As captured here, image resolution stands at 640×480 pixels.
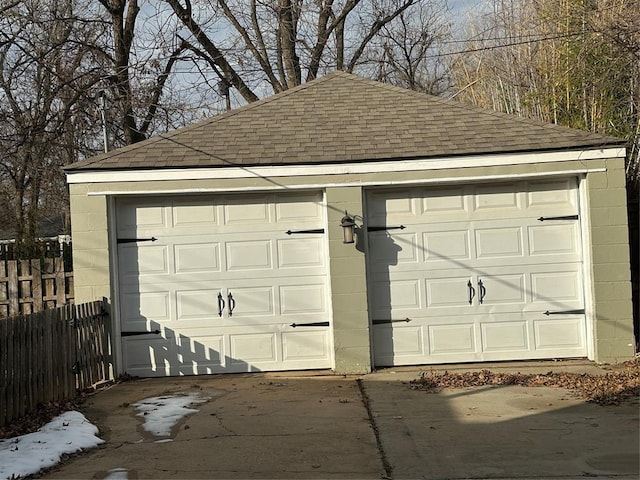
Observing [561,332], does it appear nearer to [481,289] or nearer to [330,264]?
[481,289]

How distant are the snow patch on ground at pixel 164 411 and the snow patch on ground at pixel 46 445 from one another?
548mm

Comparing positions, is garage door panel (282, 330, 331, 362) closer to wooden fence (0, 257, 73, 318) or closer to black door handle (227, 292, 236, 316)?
black door handle (227, 292, 236, 316)

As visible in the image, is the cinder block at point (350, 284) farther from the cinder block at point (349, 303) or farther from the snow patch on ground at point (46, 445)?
the snow patch on ground at point (46, 445)

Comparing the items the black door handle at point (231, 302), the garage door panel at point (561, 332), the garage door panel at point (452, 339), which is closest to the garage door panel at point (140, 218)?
the black door handle at point (231, 302)

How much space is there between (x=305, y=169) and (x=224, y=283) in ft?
6.13

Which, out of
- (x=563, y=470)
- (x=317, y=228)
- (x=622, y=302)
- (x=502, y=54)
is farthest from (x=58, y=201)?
(x=563, y=470)

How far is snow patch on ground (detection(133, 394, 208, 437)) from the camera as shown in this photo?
7.05 m

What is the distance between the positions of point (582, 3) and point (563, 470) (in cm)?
1047

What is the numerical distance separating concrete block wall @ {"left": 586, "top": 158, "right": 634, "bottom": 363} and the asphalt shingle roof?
53 cm

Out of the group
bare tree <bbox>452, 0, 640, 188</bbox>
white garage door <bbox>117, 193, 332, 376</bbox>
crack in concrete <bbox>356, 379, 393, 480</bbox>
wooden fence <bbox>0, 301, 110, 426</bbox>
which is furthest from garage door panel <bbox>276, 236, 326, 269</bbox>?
bare tree <bbox>452, 0, 640, 188</bbox>

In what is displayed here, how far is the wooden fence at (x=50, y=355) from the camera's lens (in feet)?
23.3

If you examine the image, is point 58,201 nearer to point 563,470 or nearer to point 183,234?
point 183,234

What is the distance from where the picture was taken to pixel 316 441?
6.41m

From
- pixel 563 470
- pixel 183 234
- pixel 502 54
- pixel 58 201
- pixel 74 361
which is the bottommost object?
pixel 563 470
